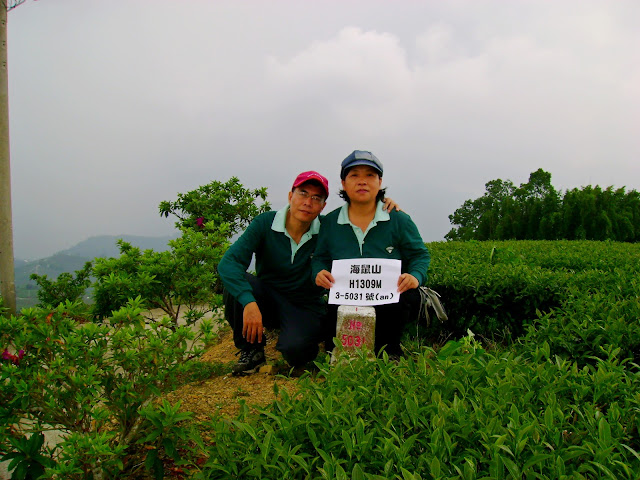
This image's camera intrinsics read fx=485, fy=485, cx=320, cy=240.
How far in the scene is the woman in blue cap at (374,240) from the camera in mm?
3170

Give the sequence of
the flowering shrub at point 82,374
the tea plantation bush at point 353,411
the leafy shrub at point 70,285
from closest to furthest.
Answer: the tea plantation bush at point 353,411 → the flowering shrub at point 82,374 → the leafy shrub at point 70,285

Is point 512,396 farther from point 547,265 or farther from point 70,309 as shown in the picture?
point 547,265

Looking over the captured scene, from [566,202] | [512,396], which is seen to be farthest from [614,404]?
[566,202]

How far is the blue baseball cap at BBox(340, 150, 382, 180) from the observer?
3002mm

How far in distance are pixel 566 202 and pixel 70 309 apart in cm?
1609

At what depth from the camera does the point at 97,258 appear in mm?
2959

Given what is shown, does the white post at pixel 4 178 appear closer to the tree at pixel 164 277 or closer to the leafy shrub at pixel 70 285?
the leafy shrub at pixel 70 285

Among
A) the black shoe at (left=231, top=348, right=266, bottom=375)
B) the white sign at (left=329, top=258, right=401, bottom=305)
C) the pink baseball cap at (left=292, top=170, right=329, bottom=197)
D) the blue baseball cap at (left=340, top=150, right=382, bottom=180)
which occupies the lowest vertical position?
the black shoe at (left=231, top=348, right=266, bottom=375)

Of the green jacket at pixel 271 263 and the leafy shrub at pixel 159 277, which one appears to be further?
the green jacket at pixel 271 263

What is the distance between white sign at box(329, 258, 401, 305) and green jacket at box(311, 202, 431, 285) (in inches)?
5.3

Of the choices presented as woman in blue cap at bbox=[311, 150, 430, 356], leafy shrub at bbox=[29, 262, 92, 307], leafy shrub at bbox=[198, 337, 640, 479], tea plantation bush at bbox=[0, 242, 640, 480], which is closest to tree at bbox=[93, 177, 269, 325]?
tea plantation bush at bbox=[0, 242, 640, 480]

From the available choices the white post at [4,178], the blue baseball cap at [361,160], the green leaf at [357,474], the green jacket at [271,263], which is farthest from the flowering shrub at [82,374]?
the white post at [4,178]

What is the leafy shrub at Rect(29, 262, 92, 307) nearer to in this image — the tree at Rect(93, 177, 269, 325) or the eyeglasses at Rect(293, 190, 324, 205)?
the tree at Rect(93, 177, 269, 325)

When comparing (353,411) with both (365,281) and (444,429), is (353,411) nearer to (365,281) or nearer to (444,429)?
(444,429)
